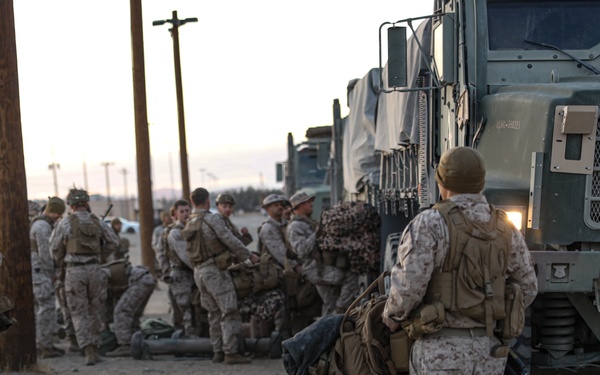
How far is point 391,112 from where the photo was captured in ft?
31.9

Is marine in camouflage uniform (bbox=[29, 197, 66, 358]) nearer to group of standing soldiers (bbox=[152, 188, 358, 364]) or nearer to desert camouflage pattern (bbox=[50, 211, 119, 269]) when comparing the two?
desert camouflage pattern (bbox=[50, 211, 119, 269])

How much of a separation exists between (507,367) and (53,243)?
6.44 m

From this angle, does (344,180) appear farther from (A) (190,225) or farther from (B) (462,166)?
(B) (462,166)

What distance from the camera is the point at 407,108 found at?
28.7ft

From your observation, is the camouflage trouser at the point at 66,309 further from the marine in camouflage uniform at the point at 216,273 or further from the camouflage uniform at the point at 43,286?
the marine in camouflage uniform at the point at 216,273

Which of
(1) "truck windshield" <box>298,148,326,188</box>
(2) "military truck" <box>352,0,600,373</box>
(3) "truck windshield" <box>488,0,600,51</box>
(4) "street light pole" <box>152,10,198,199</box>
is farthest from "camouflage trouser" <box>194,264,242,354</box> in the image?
(4) "street light pole" <box>152,10,198,199</box>

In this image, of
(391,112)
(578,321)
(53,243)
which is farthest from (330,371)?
(53,243)

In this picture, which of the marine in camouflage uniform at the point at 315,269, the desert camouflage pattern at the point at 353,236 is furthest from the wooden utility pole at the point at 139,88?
the desert camouflage pattern at the point at 353,236

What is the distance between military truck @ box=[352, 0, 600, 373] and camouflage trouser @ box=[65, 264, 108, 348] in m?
3.73

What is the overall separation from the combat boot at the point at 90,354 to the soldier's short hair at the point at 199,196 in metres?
2.03

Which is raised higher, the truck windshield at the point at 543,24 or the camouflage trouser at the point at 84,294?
the truck windshield at the point at 543,24

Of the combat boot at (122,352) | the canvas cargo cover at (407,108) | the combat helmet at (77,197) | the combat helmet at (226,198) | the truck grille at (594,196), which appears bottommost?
the combat boot at (122,352)

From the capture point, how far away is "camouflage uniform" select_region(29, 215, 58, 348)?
36.6ft

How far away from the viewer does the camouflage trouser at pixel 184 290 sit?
37.1 ft
